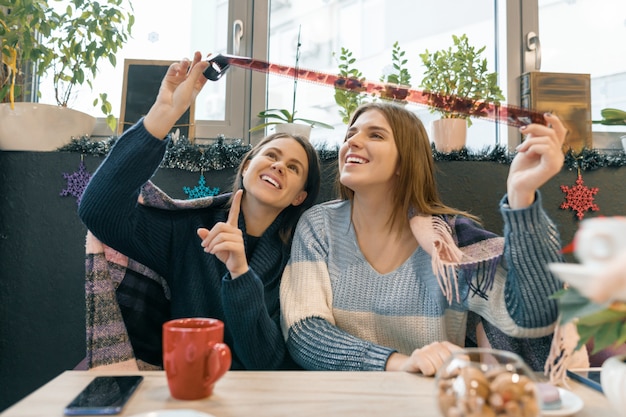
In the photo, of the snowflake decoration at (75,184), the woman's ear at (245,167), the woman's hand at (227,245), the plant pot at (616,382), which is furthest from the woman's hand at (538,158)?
the snowflake decoration at (75,184)

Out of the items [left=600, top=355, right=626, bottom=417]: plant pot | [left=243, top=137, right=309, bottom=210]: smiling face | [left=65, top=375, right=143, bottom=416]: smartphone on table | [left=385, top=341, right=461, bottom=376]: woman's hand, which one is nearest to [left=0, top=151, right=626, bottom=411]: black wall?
[left=243, top=137, right=309, bottom=210]: smiling face

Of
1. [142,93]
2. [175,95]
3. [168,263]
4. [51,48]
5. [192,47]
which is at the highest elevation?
[192,47]

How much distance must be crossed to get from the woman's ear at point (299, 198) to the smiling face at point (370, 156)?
202 millimetres

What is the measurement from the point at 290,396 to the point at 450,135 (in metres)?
1.38

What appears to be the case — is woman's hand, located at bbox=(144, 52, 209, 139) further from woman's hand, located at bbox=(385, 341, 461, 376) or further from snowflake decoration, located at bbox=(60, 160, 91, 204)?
woman's hand, located at bbox=(385, 341, 461, 376)

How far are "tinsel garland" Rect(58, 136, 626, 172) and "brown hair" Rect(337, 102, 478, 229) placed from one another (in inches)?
13.1

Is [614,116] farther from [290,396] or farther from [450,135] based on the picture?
[290,396]

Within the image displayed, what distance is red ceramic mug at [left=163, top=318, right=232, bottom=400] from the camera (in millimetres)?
656

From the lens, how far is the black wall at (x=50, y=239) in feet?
5.44

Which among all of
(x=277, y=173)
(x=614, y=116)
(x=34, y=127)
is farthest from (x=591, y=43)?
(x=34, y=127)

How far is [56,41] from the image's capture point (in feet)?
6.29

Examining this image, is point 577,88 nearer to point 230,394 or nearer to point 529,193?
point 529,193

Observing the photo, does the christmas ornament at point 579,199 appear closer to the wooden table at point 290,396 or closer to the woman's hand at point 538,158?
the woman's hand at point 538,158

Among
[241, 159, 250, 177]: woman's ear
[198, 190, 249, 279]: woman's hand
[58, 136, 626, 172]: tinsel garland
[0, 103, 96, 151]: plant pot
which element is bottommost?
[198, 190, 249, 279]: woman's hand
